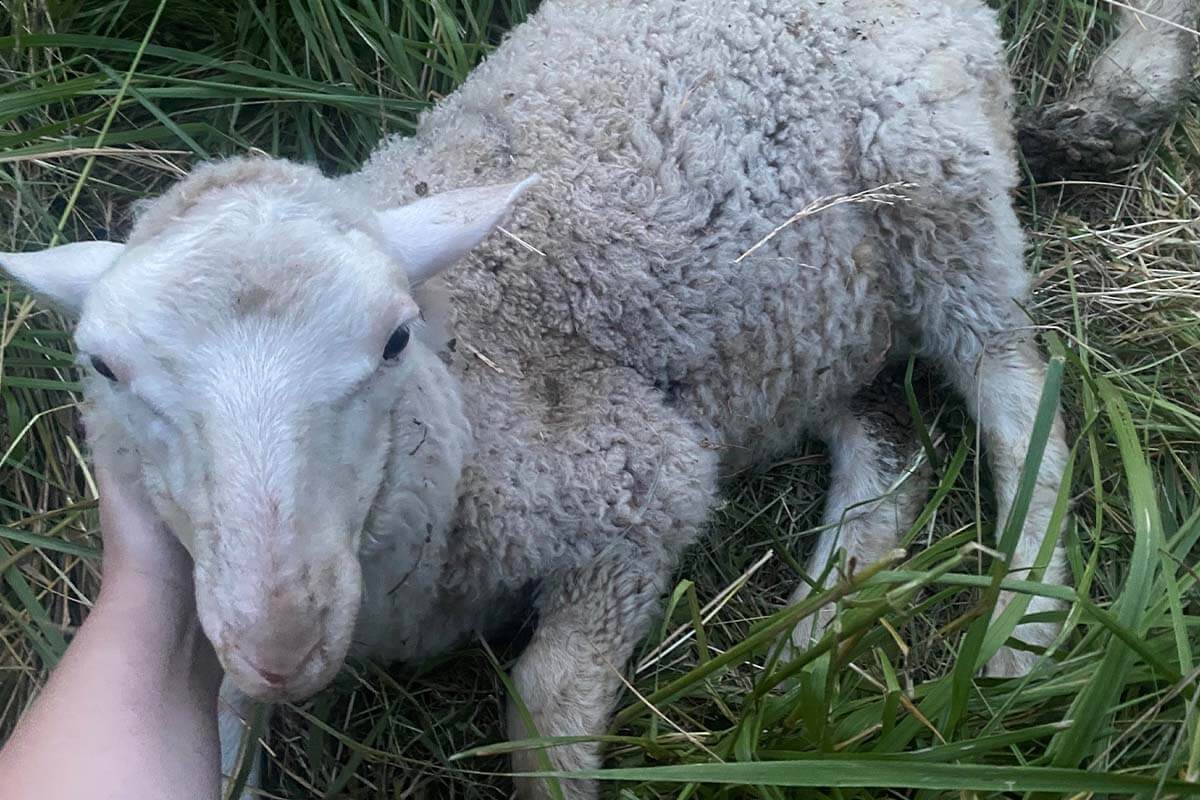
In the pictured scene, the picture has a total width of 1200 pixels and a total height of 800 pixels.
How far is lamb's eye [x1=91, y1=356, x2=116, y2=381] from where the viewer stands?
139cm

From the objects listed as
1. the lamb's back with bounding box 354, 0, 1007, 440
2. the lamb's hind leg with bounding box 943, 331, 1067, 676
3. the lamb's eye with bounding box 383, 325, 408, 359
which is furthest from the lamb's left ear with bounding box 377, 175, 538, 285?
the lamb's hind leg with bounding box 943, 331, 1067, 676

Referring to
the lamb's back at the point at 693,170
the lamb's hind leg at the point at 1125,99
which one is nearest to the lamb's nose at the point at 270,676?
the lamb's back at the point at 693,170

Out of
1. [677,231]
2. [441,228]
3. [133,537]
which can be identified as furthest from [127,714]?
Result: [677,231]

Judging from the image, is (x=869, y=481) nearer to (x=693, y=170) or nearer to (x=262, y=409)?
(x=693, y=170)

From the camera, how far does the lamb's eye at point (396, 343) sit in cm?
144

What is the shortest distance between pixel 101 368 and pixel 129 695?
565 millimetres

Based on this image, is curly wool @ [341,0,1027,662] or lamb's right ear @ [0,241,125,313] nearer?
lamb's right ear @ [0,241,125,313]

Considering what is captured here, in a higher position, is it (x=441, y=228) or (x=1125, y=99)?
(x=441, y=228)

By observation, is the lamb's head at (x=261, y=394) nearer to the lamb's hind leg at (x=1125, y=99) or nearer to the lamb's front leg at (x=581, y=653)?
the lamb's front leg at (x=581, y=653)

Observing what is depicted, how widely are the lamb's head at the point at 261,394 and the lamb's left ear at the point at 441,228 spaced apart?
0.08 meters

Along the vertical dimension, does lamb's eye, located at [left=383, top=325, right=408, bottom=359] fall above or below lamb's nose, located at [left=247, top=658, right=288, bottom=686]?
above

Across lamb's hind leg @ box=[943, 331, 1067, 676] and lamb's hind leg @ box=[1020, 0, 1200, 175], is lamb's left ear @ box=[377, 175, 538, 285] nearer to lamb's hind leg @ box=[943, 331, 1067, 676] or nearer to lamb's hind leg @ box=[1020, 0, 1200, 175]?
lamb's hind leg @ box=[943, 331, 1067, 676]

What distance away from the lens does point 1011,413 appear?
2455 mm

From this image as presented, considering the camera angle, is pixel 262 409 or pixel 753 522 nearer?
pixel 262 409
